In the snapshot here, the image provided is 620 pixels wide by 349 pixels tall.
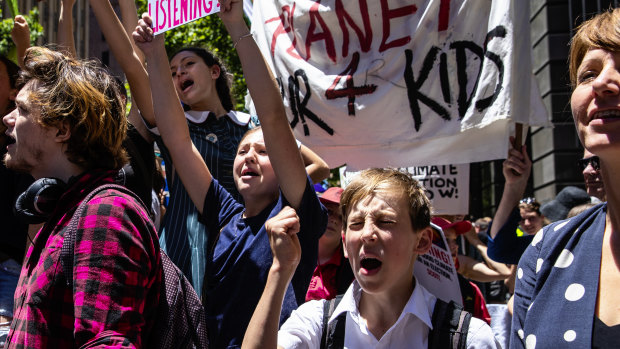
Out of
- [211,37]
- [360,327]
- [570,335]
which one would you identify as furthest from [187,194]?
[211,37]

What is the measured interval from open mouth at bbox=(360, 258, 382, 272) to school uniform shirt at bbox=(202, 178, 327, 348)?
0.24 m

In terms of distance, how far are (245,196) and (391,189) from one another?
61cm

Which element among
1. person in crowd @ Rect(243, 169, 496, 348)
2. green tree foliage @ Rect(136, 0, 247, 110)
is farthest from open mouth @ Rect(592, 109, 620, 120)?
green tree foliage @ Rect(136, 0, 247, 110)

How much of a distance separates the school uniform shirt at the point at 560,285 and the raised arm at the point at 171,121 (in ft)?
4.45

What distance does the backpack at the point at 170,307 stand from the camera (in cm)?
178

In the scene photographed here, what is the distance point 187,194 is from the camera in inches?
121

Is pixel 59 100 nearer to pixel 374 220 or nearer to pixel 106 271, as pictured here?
pixel 106 271

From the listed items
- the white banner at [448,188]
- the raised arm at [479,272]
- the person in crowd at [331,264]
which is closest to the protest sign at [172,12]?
the person in crowd at [331,264]

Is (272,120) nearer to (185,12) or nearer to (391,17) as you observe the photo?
(185,12)

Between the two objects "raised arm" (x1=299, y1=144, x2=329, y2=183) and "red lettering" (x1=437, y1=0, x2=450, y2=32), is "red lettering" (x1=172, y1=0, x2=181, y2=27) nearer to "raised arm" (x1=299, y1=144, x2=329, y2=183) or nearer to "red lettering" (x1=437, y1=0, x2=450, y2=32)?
"raised arm" (x1=299, y1=144, x2=329, y2=183)

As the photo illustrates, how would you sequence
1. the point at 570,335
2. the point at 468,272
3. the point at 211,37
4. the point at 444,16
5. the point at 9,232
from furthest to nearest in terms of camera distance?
the point at 211,37 → the point at 468,272 → the point at 444,16 → the point at 9,232 → the point at 570,335

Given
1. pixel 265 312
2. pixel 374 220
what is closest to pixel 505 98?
pixel 374 220

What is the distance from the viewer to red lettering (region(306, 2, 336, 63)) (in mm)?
4481

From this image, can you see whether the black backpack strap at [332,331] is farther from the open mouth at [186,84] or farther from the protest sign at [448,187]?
the protest sign at [448,187]
